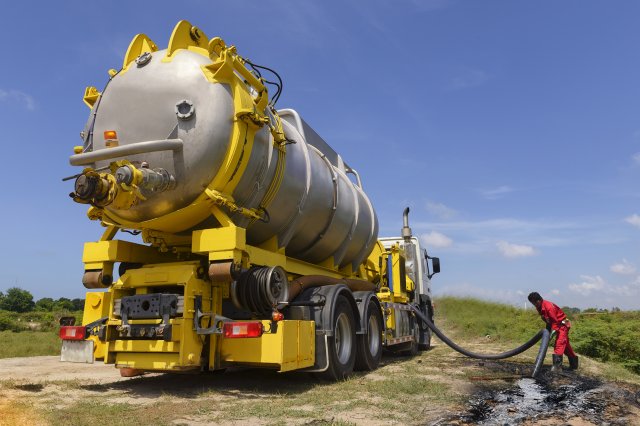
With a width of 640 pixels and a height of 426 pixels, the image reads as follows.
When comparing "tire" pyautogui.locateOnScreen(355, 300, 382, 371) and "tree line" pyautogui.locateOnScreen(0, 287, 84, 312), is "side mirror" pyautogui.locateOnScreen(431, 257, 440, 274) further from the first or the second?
Result: "tree line" pyautogui.locateOnScreen(0, 287, 84, 312)

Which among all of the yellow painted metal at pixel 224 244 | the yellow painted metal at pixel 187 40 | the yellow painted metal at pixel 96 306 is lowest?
the yellow painted metal at pixel 96 306

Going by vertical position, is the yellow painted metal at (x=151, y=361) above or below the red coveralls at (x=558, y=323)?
below

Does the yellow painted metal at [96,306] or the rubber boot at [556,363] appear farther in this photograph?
the rubber boot at [556,363]

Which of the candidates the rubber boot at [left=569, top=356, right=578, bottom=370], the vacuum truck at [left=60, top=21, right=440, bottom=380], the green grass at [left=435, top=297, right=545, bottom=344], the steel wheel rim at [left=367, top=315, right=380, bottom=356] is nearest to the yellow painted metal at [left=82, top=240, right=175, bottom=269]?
the vacuum truck at [left=60, top=21, right=440, bottom=380]

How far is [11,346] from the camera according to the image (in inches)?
585

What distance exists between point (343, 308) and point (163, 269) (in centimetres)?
282

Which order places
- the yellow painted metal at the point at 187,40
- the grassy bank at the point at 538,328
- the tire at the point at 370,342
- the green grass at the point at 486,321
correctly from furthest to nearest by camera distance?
1. the green grass at the point at 486,321
2. the grassy bank at the point at 538,328
3. the tire at the point at 370,342
4. the yellow painted metal at the point at 187,40

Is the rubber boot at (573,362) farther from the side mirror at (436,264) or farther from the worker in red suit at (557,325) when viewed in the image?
the side mirror at (436,264)

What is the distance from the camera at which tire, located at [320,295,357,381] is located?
718 cm

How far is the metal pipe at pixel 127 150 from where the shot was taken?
5938mm

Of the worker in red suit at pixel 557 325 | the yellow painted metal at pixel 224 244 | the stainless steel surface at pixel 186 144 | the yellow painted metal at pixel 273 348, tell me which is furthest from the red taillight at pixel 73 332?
the worker in red suit at pixel 557 325

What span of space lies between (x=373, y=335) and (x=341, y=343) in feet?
5.07

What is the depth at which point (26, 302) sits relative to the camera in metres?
41.2

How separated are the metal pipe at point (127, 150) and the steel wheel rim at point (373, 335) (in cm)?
499
